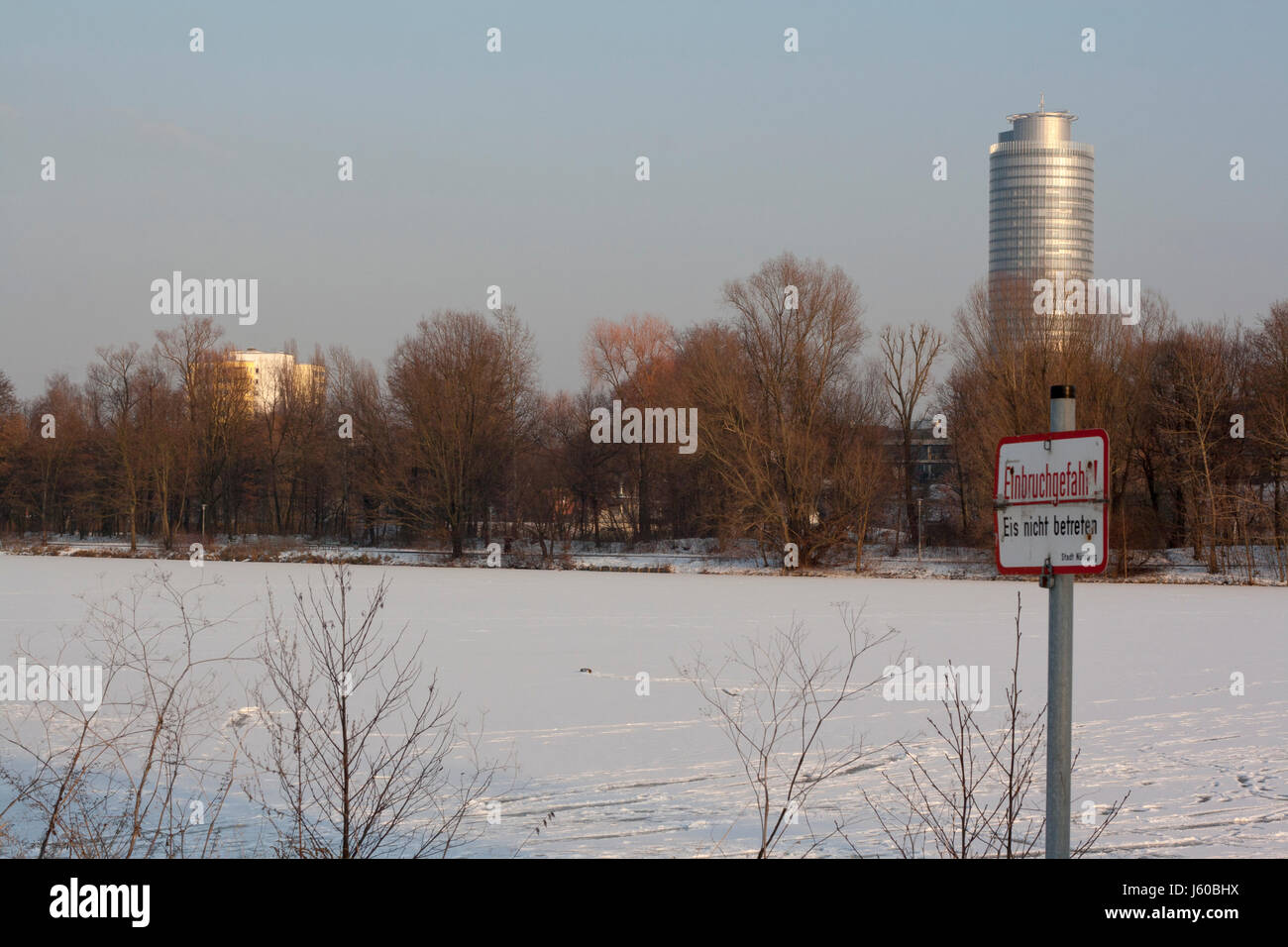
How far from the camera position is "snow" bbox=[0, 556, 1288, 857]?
7.21m

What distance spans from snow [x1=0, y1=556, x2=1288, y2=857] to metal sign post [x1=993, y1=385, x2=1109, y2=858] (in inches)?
156

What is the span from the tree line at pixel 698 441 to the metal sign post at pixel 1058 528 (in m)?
34.6

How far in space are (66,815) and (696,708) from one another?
6052 mm

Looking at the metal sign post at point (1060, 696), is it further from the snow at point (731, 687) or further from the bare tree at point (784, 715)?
the snow at point (731, 687)

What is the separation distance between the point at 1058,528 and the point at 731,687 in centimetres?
1010

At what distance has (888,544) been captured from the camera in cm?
4731

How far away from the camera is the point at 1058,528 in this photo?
2682 mm

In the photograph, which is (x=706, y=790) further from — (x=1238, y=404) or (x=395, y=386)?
(x=395, y=386)

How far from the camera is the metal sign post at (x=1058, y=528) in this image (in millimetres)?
2602

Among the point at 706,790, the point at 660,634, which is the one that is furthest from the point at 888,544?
the point at 706,790

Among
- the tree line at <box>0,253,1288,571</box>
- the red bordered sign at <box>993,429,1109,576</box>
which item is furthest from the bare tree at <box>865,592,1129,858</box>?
the tree line at <box>0,253,1288,571</box>

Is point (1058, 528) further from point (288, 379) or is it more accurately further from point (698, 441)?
point (288, 379)

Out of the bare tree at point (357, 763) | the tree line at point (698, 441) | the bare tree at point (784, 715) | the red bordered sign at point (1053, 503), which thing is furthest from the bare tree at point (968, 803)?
the tree line at point (698, 441)

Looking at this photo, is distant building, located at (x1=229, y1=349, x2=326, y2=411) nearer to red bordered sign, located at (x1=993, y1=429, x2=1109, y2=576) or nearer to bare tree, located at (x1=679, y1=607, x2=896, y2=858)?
bare tree, located at (x1=679, y1=607, x2=896, y2=858)
